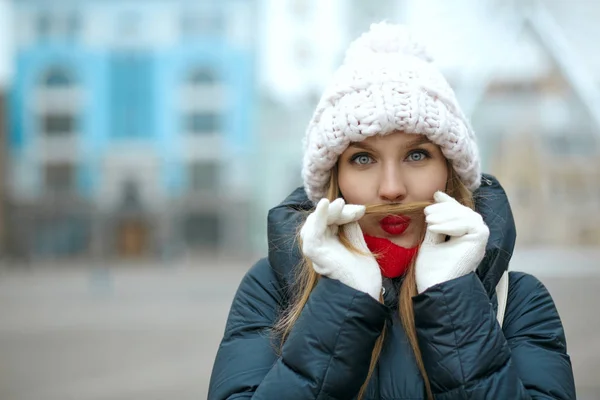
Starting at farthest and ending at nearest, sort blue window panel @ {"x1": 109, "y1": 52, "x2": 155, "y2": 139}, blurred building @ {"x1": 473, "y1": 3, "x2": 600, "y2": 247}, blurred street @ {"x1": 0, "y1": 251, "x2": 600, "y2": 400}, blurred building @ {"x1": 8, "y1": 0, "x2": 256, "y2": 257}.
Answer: blue window panel @ {"x1": 109, "y1": 52, "x2": 155, "y2": 139}
blurred building @ {"x1": 8, "y1": 0, "x2": 256, "y2": 257}
blurred building @ {"x1": 473, "y1": 3, "x2": 600, "y2": 247}
blurred street @ {"x1": 0, "y1": 251, "x2": 600, "y2": 400}

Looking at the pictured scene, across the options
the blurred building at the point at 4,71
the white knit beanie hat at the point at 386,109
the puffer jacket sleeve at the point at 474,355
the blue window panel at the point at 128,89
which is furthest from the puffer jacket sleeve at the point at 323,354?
the blurred building at the point at 4,71

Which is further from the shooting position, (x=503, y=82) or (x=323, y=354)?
(x=503, y=82)

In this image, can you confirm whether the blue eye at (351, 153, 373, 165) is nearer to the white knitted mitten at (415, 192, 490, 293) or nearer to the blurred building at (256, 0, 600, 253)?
the white knitted mitten at (415, 192, 490, 293)

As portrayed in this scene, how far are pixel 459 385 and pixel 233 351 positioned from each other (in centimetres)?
50

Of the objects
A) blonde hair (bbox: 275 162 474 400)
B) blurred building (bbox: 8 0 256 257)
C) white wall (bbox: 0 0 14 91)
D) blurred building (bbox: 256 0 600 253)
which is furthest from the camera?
white wall (bbox: 0 0 14 91)

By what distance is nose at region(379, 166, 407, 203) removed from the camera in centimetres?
161

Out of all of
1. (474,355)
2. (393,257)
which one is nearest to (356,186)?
(393,257)

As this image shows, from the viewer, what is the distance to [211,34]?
101ft

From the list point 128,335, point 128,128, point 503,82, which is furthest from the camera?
point 128,128

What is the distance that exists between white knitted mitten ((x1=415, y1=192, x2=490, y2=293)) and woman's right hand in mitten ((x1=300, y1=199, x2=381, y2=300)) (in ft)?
0.33

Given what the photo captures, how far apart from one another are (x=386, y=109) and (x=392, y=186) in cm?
16

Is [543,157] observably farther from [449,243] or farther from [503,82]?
[449,243]

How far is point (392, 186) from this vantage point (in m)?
1.61

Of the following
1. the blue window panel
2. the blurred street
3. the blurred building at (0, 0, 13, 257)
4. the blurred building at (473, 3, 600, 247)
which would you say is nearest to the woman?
the blurred street
